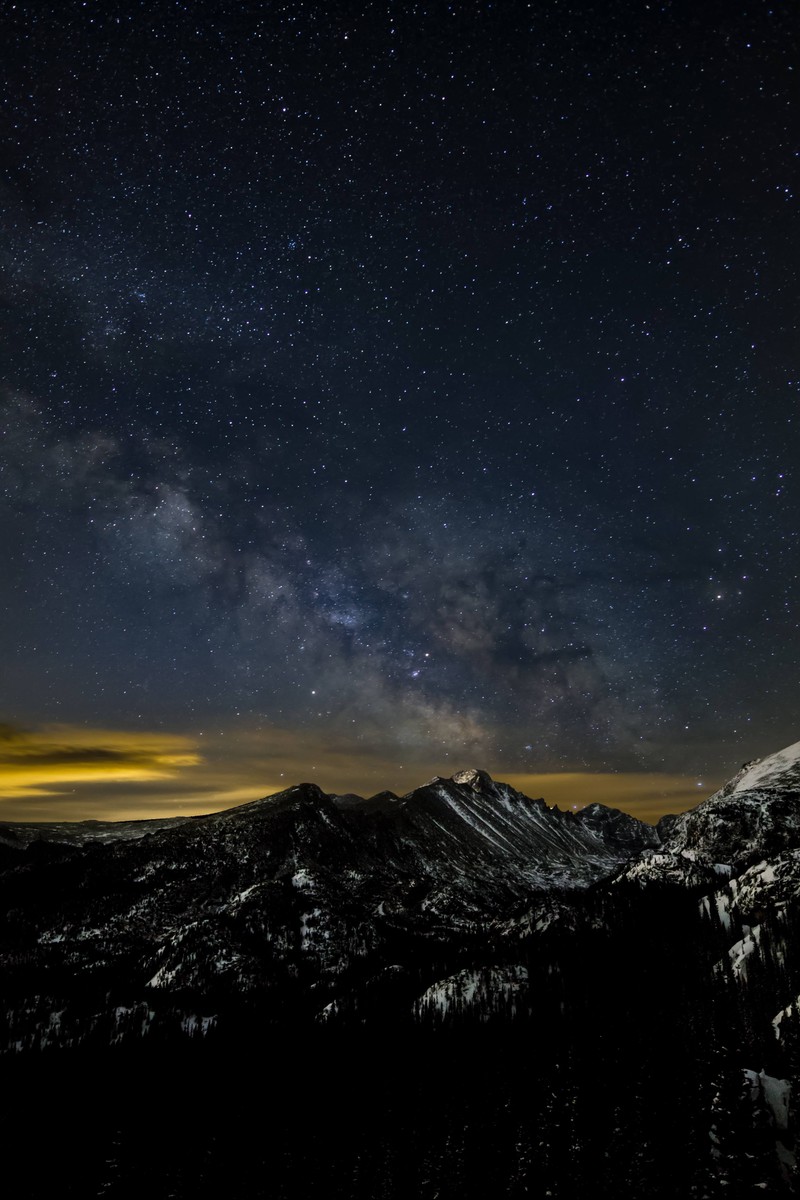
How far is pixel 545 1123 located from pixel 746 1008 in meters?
69.5

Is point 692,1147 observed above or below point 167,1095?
above

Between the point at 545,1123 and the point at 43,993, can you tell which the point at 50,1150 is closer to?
the point at 43,993

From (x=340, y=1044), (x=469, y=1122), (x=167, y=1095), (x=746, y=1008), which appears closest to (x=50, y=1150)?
(x=167, y=1095)

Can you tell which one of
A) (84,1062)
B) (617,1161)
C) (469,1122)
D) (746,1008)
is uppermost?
(746,1008)

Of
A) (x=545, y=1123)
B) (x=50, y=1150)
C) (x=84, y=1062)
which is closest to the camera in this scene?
(x=545, y=1123)

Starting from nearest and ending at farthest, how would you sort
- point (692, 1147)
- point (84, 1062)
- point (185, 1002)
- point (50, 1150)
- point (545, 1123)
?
1. point (692, 1147)
2. point (545, 1123)
3. point (50, 1150)
4. point (84, 1062)
5. point (185, 1002)

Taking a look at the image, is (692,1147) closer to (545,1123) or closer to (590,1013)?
(545,1123)

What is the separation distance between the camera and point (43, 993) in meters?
197

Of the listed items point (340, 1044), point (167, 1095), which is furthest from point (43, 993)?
point (340, 1044)

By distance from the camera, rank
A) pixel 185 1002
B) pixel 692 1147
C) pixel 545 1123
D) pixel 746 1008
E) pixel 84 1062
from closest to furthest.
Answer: pixel 692 1147 < pixel 545 1123 < pixel 746 1008 < pixel 84 1062 < pixel 185 1002

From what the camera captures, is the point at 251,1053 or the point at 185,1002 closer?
the point at 251,1053

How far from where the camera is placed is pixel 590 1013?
587 ft

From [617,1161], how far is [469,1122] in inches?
1423

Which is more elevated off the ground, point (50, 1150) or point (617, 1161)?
point (617, 1161)
